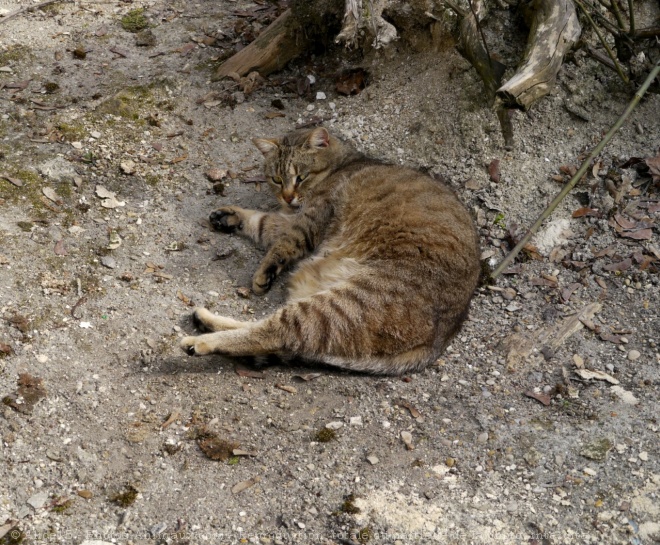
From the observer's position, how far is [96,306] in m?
4.73

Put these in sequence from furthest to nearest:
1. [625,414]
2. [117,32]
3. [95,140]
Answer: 1. [117,32]
2. [95,140]
3. [625,414]

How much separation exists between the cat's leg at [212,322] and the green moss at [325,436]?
97 centimetres

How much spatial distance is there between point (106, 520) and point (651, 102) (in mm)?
5269

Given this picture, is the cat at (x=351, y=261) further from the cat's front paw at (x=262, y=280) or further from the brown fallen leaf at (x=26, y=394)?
the brown fallen leaf at (x=26, y=394)

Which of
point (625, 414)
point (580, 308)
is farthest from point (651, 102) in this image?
point (625, 414)

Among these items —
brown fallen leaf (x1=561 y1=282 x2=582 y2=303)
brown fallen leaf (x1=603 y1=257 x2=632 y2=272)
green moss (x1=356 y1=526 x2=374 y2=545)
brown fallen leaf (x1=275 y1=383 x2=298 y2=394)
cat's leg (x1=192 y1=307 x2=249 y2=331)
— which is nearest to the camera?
green moss (x1=356 y1=526 x2=374 y2=545)

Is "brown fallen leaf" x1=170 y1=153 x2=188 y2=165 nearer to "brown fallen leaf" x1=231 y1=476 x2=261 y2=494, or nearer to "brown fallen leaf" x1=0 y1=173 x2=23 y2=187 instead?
"brown fallen leaf" x1=0 y1=173 x2=23 y2=187

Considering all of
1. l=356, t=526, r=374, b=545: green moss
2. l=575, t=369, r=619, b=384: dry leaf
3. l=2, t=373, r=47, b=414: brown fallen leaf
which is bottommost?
l=2, t=373, r=47, b=414: brown fallen leaf

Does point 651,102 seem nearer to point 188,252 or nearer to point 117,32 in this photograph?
point 188,252

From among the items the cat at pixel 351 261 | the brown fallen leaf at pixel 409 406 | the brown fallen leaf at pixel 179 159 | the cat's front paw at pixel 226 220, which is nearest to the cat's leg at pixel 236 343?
the cat at pixel 351 261

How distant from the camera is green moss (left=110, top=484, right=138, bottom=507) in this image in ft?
12.0

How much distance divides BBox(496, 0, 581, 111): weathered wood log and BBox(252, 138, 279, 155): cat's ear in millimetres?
1838

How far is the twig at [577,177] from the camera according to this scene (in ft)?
17.6

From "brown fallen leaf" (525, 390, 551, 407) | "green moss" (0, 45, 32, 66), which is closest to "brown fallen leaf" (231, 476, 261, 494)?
"brown fallen leaf" (525, 390, 551, 407)
